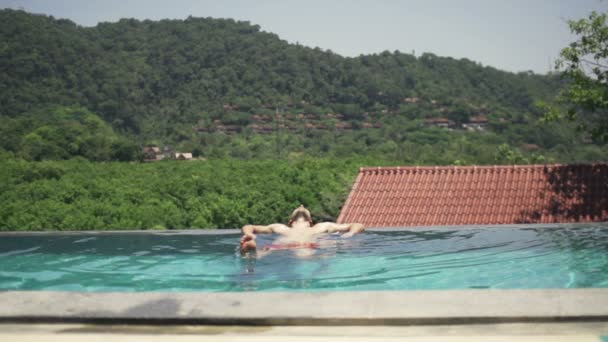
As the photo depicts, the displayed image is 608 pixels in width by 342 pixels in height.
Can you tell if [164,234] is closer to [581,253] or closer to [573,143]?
[581,253]

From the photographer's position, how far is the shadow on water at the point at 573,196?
12.2m

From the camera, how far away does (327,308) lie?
2.98 m

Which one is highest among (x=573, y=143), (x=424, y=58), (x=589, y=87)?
(x=424, y=58)

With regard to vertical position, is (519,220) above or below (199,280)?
below

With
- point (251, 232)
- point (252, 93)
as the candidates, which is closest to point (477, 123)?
point (252, 93)

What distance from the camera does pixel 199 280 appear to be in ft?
19.0

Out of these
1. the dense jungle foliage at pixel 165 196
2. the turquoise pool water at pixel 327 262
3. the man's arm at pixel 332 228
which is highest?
the man's arm at pixel 332 228

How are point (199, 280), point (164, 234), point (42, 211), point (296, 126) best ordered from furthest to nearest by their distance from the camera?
point (296, 126), point (42, 211), point (164, 234), point (199, 280)

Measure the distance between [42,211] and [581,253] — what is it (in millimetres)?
13777

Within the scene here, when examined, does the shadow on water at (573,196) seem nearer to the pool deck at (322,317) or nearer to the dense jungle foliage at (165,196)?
the dense jungle foliage at (165,196)

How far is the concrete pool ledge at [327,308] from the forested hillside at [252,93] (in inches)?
1599

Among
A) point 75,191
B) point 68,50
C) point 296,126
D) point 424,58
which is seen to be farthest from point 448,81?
point 75,191

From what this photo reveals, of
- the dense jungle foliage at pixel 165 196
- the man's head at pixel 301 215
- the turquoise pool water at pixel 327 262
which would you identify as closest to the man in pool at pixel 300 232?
the man's head at pixel 301 215

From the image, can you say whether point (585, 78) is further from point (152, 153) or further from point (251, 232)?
point (152, 153)
